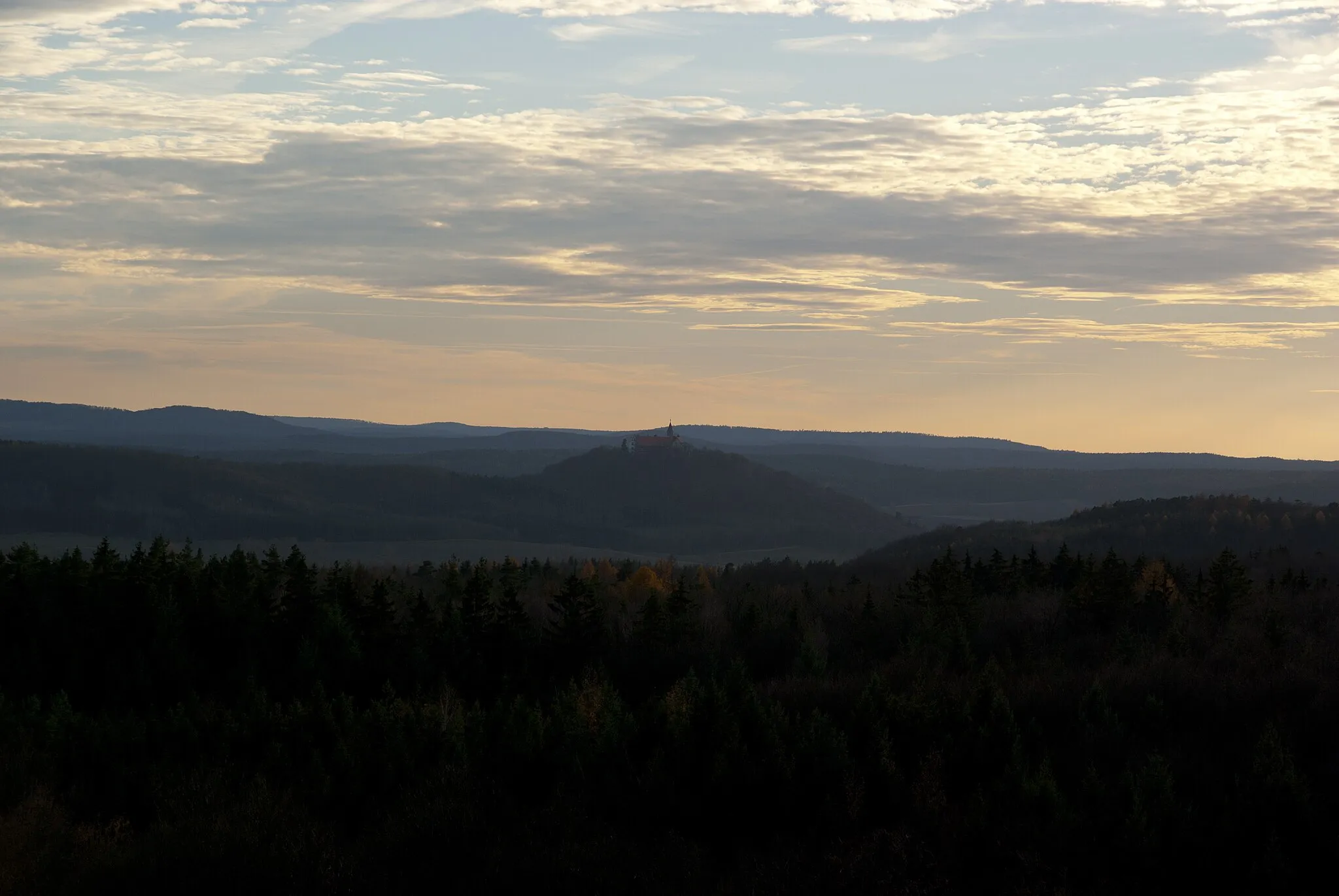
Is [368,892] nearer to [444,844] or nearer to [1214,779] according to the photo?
[444,844]

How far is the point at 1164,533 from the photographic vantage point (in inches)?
6575

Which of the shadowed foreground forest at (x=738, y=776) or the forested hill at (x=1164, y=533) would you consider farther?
the forested hill at (x=1164, y=533)

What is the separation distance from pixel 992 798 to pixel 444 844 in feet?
27.7

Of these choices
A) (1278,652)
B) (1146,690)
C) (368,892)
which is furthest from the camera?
(1278,652)

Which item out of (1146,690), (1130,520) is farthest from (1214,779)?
(1130,520)

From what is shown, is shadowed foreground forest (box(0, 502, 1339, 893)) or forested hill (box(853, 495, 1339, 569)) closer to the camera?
shadowed foreground forest (box(0, 502, 1339, 893))

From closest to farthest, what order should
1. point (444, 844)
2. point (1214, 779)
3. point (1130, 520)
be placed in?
1. point (444, 844)
2. point (1214, 779)
3. point (1130, 520)

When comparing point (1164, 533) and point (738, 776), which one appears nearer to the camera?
point (738, 776)

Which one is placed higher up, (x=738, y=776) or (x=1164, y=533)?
(x=1164, y=533)

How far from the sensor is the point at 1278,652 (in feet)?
94.6

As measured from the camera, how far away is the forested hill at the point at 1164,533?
497 feet

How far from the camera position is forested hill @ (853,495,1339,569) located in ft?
497

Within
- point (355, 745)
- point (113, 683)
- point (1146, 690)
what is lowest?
point (113, 683)

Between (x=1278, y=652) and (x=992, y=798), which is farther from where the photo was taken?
(x=1278, y=652)
